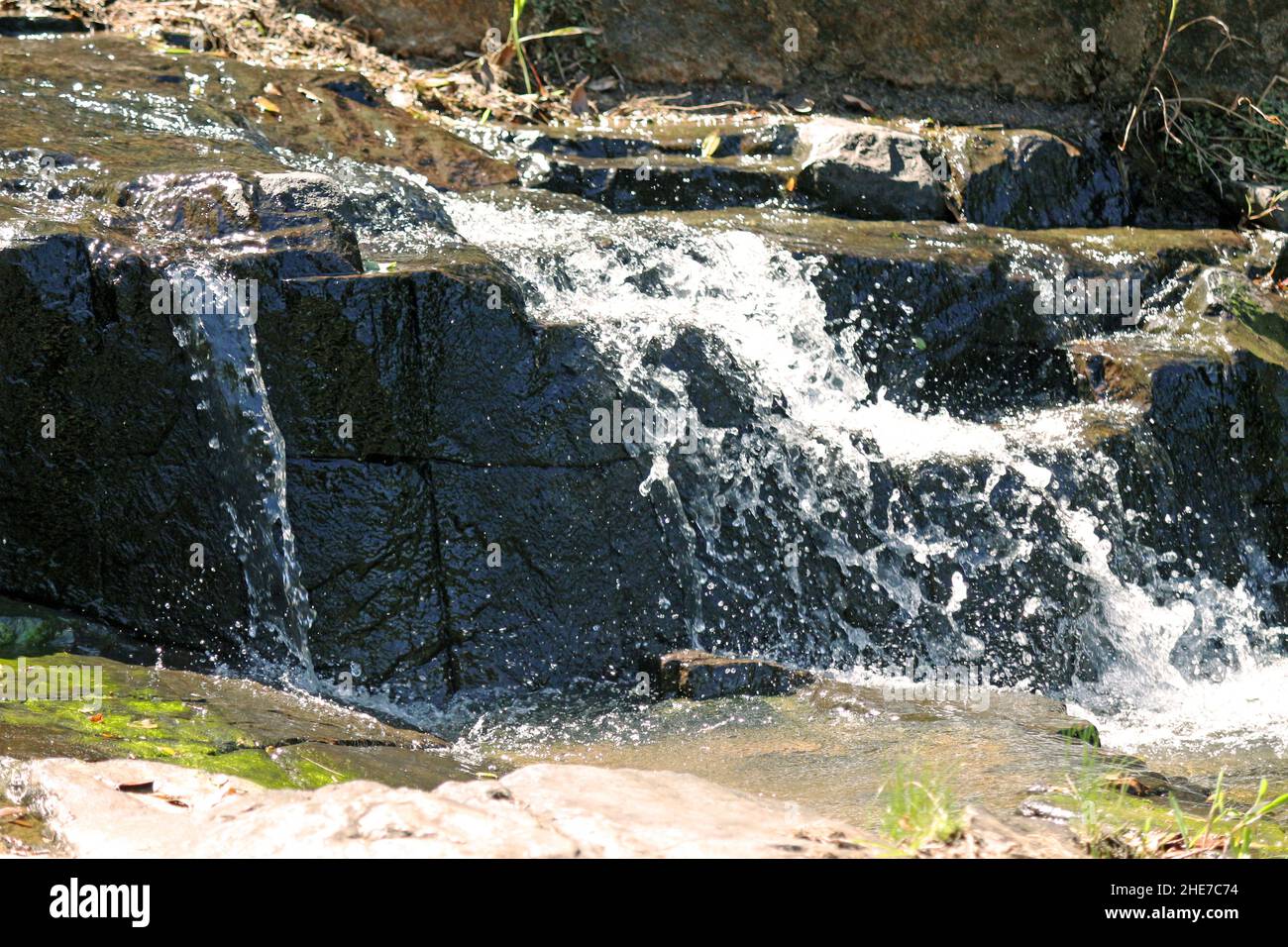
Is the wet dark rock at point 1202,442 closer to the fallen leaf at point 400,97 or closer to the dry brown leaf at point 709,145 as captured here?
the dry brown leaf at point 709,145

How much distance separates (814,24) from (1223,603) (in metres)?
4.43

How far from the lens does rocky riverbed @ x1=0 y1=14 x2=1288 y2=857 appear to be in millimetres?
3910

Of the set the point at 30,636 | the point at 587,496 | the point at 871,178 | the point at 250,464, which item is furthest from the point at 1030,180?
the point at 30,636

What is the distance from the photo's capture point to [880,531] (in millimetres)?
5285

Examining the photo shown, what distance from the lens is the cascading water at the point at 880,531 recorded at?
5.11 m

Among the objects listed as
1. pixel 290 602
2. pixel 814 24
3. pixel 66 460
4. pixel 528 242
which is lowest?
pixel 290 602

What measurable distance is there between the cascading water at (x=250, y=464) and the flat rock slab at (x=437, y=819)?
5.54ft

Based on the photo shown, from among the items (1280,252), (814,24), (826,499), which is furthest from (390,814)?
(814,24)

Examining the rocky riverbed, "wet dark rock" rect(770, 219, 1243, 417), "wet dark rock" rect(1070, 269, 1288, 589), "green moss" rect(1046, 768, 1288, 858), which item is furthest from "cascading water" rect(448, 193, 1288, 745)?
"green moss" rect(1046, 768, 1288, 858)

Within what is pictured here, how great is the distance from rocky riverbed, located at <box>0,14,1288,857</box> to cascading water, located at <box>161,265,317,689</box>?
0.01 m

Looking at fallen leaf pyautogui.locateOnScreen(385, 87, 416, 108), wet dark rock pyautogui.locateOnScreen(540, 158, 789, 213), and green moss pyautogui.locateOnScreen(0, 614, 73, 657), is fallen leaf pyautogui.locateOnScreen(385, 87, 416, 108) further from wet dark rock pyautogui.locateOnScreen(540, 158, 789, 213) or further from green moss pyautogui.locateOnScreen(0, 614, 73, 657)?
green moss pyautogui.locateOnScreen(0, 614, 73, 657)

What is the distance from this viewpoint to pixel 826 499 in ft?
17.3
